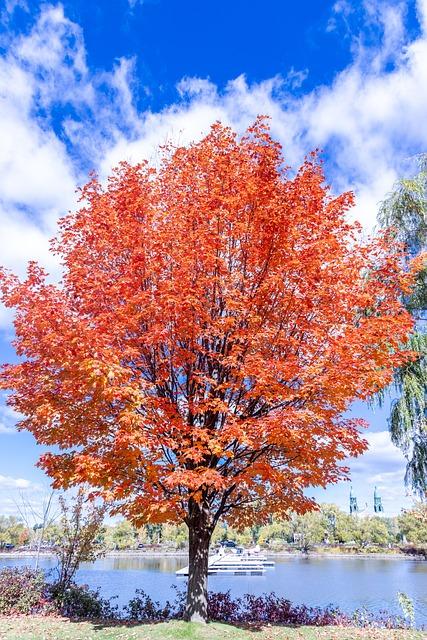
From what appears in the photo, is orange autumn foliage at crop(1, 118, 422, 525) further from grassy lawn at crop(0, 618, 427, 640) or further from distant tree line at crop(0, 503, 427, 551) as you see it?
distant tree line at crop(0, 503, 427, 551)

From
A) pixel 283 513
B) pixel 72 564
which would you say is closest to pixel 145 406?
pixel 283 513

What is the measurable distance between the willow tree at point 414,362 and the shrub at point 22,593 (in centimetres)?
991

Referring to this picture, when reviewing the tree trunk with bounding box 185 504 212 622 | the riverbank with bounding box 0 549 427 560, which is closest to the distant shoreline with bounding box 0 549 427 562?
the riverbank with bounding box 0 549 427 560

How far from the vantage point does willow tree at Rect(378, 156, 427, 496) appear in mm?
11734

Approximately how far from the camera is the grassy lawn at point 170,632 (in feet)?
27.0

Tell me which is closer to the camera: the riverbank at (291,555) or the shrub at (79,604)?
the shrub at (79,604)

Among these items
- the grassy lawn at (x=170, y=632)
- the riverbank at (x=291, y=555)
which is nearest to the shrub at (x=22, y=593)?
the grassy lawn at (x=170, y=632)

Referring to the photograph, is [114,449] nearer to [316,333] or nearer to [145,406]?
[145,406]

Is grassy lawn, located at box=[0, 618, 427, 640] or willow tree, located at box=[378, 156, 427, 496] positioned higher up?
willow tree, located at box=[378, 156, 427, 496]

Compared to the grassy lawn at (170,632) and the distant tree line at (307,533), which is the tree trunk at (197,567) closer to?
the grassy lawn at (170,632)

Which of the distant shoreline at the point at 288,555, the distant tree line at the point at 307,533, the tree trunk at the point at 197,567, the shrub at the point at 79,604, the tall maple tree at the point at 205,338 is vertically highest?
the tall maple tree at the point at 205,338

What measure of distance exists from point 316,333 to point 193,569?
18.2 ft

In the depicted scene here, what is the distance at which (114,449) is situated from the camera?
8.08 m

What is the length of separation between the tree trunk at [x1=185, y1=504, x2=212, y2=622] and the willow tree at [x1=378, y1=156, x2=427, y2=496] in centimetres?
576
